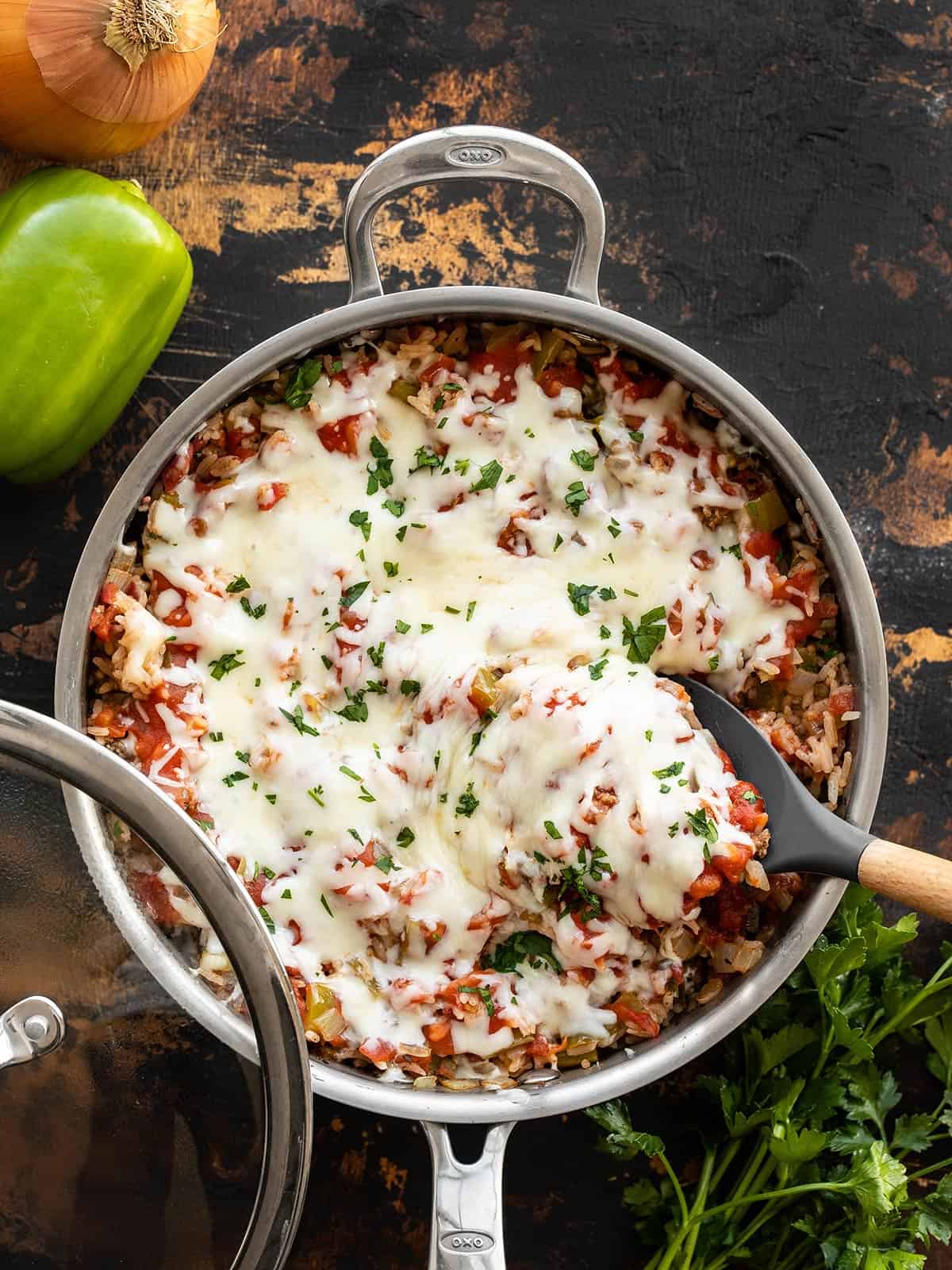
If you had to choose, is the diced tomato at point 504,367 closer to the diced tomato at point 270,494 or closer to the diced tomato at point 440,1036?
the diced tomato at point 270,494

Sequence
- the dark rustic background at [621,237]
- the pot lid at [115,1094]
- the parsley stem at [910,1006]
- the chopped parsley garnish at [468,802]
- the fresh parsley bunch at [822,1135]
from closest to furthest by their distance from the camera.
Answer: the pot lid at [115,1094] < the chopped parsley garnish at [468,802] < the fresh parsley bunch at [822,1135] < the parsley stem at [910,1006] < the dark rustic background at [621,237]

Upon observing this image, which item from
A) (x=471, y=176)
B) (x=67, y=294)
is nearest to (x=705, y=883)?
(x=471, y=176)

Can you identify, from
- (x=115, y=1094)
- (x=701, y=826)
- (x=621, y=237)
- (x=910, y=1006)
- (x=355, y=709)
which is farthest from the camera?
(x=621, y=237)

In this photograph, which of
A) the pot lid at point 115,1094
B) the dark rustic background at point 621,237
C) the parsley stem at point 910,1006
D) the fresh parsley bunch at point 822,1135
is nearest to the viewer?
the pot lid at point 115,1094

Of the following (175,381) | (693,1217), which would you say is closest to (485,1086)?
(693,1217)

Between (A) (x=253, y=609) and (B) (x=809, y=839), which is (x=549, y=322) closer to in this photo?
(A) (x=253, y=609)

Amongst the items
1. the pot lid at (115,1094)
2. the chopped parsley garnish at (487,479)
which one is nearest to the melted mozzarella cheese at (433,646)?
the chopped parsley garnish at (487,479)
